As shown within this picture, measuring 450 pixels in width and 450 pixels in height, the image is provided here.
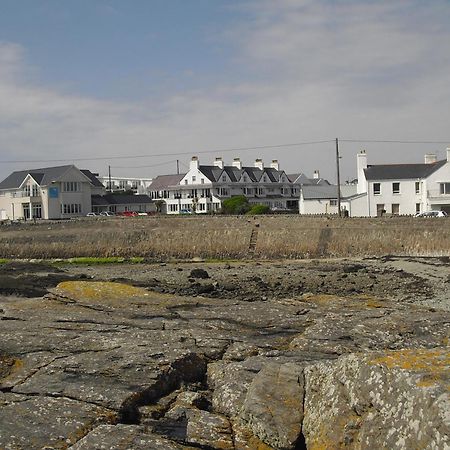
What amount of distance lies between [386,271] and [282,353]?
112 feet

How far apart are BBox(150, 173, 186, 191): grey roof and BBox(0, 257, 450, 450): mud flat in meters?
98.8

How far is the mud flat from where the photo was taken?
8.37m

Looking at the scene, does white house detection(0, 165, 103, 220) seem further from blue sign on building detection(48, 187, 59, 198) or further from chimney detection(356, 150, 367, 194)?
chimney detection(356, 150, 367, 194)

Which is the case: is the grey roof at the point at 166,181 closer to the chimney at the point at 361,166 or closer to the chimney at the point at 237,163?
the chimney at the point at 237,163

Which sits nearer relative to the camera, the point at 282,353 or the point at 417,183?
the point at 282,353

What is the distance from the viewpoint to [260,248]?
62844 millimetres

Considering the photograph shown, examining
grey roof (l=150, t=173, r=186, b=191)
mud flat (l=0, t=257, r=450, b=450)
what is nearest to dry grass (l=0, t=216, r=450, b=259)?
mud flat (l=0, t=257, r=450, b=450)

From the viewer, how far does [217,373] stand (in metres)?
13.2

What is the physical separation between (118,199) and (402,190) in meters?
52.6

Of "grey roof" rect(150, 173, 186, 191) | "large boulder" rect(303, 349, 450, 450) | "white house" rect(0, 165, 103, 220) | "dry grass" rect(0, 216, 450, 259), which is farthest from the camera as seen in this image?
"grey roof" rect(150, 173, 186, 191)

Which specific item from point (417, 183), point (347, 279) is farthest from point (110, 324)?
point (417, 183)

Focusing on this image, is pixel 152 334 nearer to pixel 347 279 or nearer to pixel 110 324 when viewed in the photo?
pixel 110 324

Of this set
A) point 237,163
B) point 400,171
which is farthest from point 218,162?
point 400,171

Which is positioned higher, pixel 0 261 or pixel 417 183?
pixel 417 183
